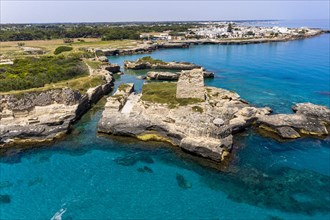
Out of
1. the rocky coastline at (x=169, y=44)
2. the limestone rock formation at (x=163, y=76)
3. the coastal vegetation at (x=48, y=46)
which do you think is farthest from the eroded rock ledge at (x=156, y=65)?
the rocky coastline at (x=169, y=44)

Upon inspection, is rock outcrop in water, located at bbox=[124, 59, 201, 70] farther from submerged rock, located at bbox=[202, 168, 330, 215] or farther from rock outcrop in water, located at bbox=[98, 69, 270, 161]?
submerged rock, located at bbox=[202, 168, 330, 215]

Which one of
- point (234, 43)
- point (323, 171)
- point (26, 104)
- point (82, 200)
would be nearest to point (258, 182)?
point (323, 171)

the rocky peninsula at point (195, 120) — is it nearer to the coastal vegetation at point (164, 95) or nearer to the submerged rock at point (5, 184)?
the coastal vegetation at point (164, 95)

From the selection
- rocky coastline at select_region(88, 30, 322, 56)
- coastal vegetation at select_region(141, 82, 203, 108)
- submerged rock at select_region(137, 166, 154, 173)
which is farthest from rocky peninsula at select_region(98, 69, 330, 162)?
rocky coastline at select_region(88, 30, 322, 56)

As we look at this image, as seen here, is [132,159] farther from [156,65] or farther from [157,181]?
[156,65]

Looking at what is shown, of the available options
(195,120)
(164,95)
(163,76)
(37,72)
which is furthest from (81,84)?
(195,120)

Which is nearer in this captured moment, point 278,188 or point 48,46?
point 278,188

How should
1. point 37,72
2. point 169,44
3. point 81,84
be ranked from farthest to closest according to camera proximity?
point 169,44, point 37,72, point 81,84

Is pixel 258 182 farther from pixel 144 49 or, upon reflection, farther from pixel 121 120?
pixel 144 49
